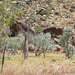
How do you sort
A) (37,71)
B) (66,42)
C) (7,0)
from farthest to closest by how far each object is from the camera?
(66,42), (7,0), (37,71)

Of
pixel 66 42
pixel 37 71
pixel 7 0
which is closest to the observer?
pixel 37 71

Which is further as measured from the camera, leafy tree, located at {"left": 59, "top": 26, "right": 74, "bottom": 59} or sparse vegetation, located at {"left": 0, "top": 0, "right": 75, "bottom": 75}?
leafy tree, located at {"left": 59, "top": 26, "right": 74, "bottom": 59}

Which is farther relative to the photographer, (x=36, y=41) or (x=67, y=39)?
(x=36, y=41)

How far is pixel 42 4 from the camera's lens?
94.4 m

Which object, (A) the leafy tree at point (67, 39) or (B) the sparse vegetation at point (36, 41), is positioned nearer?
(B) the sparse vegetation at point (36, 41)

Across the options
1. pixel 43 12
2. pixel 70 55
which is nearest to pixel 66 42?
pixel 70 55

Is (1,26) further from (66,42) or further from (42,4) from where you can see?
(42,4)

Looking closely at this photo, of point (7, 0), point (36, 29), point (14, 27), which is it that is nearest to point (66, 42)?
point (7, 0)

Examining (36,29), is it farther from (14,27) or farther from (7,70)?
(7,70)

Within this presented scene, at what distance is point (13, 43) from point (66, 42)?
20.3 meters

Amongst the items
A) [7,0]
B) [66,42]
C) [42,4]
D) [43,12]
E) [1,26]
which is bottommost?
[66,42]

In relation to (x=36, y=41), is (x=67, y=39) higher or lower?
higher

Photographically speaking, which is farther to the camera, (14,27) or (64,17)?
(64,17)

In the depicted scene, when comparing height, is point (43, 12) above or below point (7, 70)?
above
